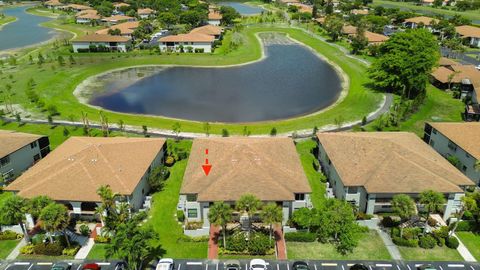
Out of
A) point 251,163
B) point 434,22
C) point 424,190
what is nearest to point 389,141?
point 424,190

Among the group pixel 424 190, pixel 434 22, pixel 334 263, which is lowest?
pixel 334 263

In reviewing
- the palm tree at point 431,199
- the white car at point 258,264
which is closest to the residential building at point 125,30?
the white car at point 258,264

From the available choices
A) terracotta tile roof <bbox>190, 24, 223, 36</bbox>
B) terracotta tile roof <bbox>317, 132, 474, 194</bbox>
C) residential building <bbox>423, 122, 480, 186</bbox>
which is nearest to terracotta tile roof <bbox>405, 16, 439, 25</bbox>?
terracotta tile roof <bbox>190, 24, 223, 36</bbox>

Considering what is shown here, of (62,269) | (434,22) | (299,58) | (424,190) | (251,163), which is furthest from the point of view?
(434,22)

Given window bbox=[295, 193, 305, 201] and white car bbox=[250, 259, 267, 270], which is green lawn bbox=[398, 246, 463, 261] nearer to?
window bbox=[295, 193, 305, 201]

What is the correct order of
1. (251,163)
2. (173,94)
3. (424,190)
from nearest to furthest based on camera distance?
(424,190) → (251,163) → (173,94)

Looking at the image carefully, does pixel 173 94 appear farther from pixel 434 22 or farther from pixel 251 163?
pixel 434 22

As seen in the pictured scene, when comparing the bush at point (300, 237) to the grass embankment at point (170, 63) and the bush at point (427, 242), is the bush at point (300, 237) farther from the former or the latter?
the grass embankment at point (170, 63)
